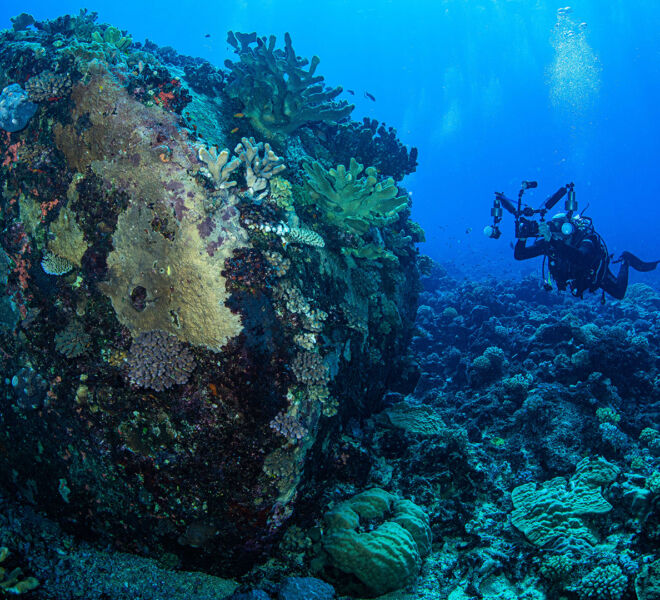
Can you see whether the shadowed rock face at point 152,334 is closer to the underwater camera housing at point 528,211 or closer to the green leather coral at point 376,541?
the green leather coral at point 376,541

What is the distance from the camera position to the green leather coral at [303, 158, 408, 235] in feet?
14.5

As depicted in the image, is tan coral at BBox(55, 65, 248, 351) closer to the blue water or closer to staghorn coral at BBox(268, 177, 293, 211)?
staghorn coral at BBox(268, 177, 293, 211)

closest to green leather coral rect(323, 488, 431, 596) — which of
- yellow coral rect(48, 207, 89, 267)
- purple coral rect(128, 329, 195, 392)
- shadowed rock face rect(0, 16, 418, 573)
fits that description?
shadowed rock face rect(0, 16, 418, 573)

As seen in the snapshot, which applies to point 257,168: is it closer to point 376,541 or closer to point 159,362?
point 159,362

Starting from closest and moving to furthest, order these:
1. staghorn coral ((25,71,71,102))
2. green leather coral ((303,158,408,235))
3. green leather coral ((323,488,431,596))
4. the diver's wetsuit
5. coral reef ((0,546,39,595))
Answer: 1. coral reef ((0,546,39,595))
2. green leather coral ((323,488,431,596))
3. staghorn coral ((25,71,71,102))
4. green leather coral ((303,158,408,235))
5. the diver's wetsuit

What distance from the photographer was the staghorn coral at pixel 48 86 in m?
3.77

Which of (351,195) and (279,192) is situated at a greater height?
(351,195)

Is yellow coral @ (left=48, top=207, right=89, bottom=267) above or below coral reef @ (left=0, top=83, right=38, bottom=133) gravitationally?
below

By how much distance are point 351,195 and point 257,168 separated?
1435mm

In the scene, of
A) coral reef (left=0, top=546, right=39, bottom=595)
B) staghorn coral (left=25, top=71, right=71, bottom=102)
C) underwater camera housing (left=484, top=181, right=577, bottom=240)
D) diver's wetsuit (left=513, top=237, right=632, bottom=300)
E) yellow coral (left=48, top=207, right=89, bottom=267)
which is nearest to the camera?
coral reef (left=0, top=546, right=39, bottom=595)

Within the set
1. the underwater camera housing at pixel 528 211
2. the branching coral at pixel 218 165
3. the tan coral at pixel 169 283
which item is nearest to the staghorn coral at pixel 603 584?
the tan coral at pixel 169 283

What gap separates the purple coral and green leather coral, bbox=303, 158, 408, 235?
2724 mm

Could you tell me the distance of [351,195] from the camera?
4574mm

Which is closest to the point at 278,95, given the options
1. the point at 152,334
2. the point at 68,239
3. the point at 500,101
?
the point at 68,239
